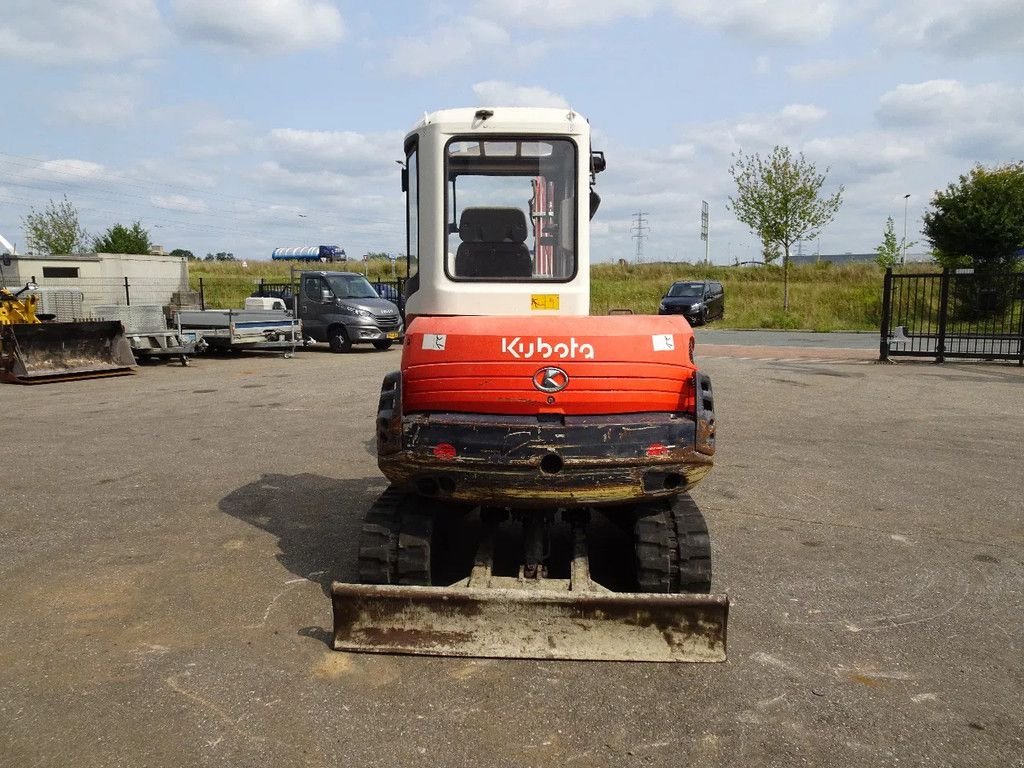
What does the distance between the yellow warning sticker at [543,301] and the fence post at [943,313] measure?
48.9 ft

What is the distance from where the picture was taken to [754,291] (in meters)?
39.2

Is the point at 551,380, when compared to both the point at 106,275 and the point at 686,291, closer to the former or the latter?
the point at 686,291

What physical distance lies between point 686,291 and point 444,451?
2958 cm

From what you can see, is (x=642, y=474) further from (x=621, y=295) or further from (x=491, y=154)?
(x=621, y=295)

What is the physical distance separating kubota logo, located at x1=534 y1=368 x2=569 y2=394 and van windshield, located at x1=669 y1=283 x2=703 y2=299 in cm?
2869

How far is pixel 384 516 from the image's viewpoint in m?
4.45

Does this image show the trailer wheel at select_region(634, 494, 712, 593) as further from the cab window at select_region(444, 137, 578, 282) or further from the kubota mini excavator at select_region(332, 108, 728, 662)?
the cab window at select_region(444, 137, 578, 282)

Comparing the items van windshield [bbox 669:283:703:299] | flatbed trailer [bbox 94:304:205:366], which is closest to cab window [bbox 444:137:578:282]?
flatbed trailer [bbox 94:304:205:366]

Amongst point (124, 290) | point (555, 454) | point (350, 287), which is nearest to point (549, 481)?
point (555, 454)

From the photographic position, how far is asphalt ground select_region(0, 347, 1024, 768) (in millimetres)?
3197

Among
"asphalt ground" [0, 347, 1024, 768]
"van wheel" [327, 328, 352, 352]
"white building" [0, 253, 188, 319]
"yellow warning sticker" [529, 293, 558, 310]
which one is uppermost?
"white building" [0, 253, 188, 319]

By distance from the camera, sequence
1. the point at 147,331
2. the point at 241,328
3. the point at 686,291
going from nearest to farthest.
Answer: the point at 147,331
the point at 241,328
the point at 686,291

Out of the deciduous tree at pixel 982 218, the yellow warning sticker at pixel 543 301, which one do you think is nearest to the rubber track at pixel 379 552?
the yellow warning sticker at pixel 543 301

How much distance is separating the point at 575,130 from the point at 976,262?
1381 inches
